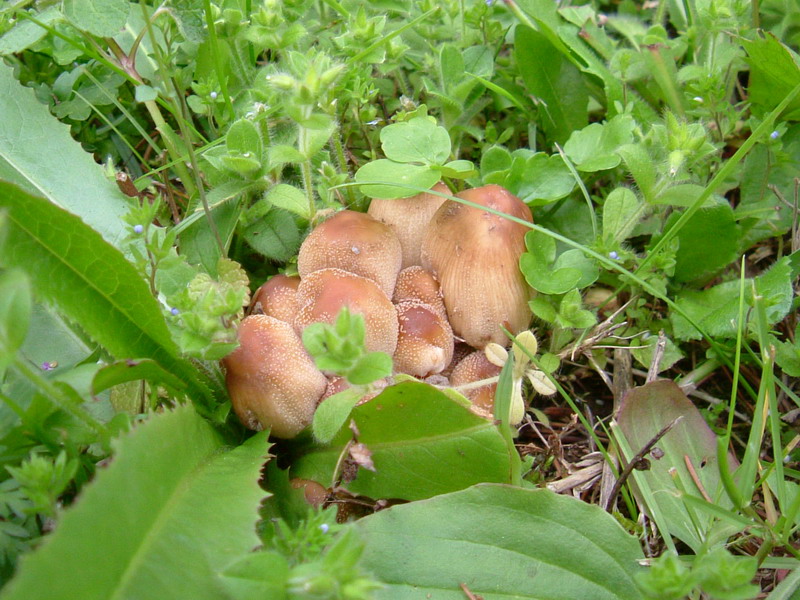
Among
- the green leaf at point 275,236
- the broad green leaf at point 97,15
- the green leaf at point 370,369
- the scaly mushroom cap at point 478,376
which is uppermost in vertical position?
the broad green leaf at point 97,15

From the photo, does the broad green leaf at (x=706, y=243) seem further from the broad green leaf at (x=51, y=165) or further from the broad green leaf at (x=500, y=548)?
the broad green leaf at (x=51, y=165)

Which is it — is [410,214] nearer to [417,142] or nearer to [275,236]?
[417,142]

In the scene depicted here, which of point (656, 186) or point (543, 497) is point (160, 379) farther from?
point (656, 186)

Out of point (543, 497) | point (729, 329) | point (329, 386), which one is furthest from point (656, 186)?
point (329, 386)

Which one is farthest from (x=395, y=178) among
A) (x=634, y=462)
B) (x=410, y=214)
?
(x=634, y=462)

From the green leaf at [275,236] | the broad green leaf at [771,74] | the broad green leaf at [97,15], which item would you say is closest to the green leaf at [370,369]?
the green leaf at [275,236]

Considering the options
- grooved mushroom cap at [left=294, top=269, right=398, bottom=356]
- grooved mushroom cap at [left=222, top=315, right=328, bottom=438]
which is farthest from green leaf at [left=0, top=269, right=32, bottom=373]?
grooved mushroom cap at [left=294, top=269, right=398, bottom=356]
